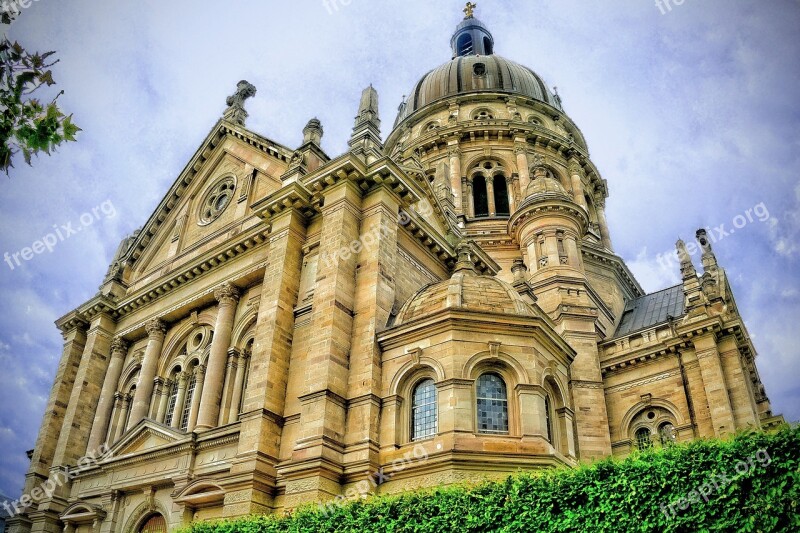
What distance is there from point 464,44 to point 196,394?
5329 cm

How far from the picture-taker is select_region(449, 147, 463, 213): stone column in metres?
45.2

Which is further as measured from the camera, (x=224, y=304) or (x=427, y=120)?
(x=427, y=120)

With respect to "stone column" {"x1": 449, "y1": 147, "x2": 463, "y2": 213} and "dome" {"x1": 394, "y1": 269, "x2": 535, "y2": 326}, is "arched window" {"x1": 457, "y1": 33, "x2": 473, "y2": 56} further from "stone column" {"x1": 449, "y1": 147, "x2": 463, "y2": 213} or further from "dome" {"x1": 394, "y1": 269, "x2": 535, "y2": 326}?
"dome" {"x1": 394, "y1": 269, "x2": 535, "y2": 326}

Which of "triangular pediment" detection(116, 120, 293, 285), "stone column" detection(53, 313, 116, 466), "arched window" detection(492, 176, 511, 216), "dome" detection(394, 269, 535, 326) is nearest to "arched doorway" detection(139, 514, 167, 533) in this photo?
"stone column" detection(53, 313, 116, 466)

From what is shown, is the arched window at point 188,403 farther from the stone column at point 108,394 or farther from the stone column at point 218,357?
the stone column at point 108,394

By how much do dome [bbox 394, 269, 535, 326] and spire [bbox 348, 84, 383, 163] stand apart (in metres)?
5.49

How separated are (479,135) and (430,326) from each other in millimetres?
31543

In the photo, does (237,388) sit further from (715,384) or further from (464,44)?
(464,44)

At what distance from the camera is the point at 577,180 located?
48.2 m

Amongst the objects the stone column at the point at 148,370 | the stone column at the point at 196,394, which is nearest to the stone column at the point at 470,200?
the stone column at the point at 148,370

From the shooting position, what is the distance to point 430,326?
19656 millimetres

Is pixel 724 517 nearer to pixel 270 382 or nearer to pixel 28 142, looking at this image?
pixel 28 142

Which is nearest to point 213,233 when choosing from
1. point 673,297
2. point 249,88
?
point 249,88

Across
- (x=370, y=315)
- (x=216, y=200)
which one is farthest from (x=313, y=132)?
(x=370, y=315)
